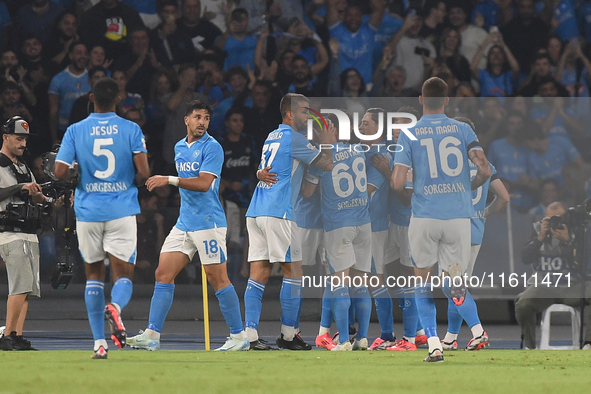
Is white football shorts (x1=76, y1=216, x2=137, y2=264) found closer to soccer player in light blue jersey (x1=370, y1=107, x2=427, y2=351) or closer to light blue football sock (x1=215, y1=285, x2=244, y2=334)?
light blue football sock (x1=215, y1=285, x2=244, y2=334)

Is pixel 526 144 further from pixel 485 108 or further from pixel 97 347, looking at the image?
pixel 97 347

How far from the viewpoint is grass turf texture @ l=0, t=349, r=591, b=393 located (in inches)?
223

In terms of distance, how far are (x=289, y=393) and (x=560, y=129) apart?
6.46 metres

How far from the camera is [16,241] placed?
29.1ft

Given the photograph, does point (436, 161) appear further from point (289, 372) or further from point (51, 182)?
point (51, 182)

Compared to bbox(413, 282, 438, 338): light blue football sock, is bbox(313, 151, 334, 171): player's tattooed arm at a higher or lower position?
higher

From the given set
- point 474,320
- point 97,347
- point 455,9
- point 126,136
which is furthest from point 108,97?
point 455,9

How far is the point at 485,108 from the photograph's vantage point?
11.4m

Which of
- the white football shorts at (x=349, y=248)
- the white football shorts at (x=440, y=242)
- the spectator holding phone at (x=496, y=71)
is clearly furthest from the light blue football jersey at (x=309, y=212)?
the spectator holding phone at (x=496, y=71)

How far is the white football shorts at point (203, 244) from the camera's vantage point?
27.5 feet

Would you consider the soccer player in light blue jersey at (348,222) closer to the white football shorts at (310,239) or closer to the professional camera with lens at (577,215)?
the white football shorts at (310,239)

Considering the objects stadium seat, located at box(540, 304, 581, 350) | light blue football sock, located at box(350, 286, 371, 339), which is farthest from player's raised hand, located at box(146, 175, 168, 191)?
stadium seat, located at box(540, 304, 581, 350)

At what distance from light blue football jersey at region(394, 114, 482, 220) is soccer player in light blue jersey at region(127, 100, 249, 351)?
1745 millimetres

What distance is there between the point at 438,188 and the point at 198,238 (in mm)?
2189
